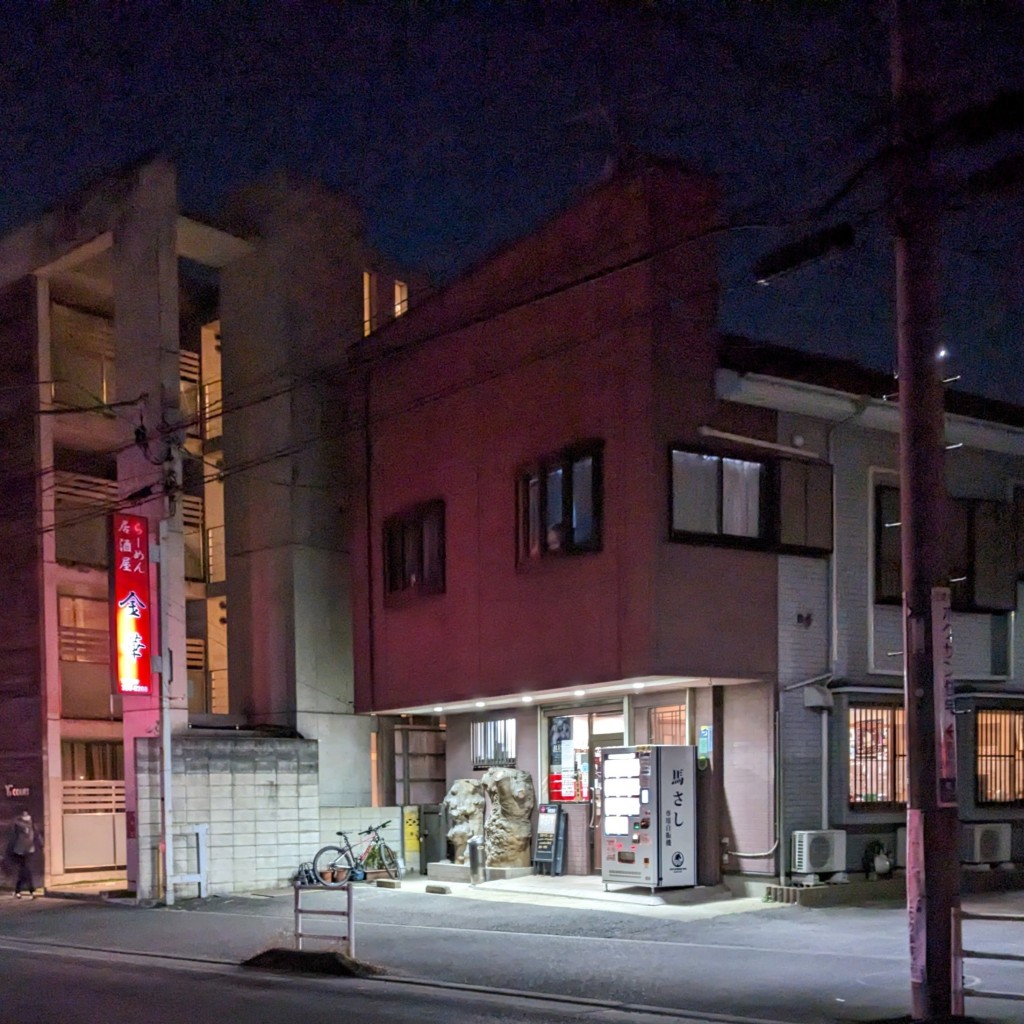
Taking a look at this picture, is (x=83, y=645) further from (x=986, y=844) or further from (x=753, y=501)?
(x=986, y=844)

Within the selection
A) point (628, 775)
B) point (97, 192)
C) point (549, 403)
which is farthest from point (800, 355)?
point (97, 192)

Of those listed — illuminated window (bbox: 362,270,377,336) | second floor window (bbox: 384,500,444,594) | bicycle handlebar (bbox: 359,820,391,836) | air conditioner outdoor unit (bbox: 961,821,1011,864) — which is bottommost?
bicycle handlebar (bbox: 359,820,391,836)

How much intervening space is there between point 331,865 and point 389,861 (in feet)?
3.63

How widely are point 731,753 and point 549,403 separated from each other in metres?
5.83

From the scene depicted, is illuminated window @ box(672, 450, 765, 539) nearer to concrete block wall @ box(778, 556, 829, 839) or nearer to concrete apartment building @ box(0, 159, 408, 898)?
concrete block wall @ box(778, 556, 829, 839)

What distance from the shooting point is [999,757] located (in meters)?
20.0

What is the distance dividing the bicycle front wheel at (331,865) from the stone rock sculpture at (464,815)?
195 cm

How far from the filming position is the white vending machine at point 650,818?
17.8 metres

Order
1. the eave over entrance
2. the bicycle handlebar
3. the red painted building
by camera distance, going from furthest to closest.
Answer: the bicycle handlebar → the eave over entrance → the red painted building

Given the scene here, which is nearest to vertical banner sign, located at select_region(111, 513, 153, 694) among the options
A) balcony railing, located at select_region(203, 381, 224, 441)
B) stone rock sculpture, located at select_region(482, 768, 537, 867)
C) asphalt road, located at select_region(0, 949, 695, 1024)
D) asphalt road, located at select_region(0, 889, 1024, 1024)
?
asphalt road, located at select_region(0, 889, 1024, 1024)

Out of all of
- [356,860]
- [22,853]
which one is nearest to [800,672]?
[356,860]

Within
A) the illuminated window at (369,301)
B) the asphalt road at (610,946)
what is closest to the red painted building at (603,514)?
the asphalt road at (610,946)

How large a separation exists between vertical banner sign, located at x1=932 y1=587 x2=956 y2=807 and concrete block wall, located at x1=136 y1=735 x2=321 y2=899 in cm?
1390

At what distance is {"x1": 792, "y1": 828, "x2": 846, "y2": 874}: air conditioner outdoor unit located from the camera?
1738cm
